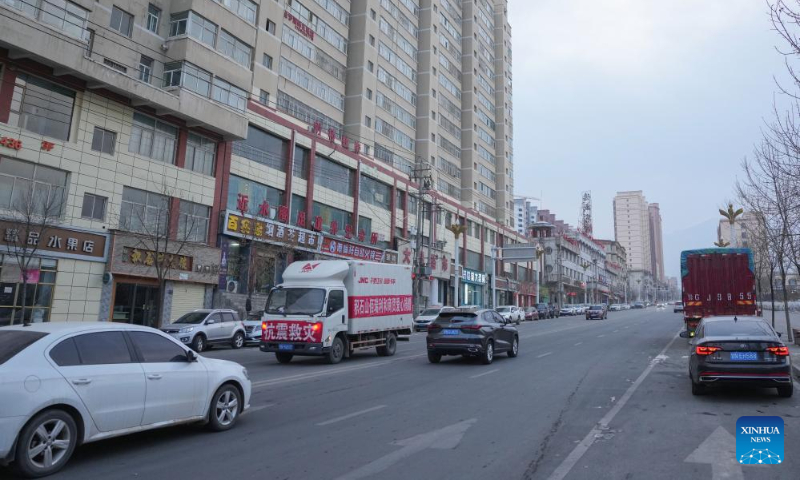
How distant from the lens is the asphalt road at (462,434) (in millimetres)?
5488

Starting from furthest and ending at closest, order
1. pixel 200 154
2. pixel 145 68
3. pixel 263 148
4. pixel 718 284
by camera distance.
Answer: pixel 263 148 < pixel 200 154 < pixel 145 68 < pixel 718 284

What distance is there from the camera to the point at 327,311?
1504 centimetres

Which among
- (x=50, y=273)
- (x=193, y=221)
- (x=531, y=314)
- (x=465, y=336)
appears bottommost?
(x=465, y=336)

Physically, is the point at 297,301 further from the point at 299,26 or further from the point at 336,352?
the point at 299,26

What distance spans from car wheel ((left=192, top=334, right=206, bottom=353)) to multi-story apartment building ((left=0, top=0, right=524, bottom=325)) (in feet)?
16.5

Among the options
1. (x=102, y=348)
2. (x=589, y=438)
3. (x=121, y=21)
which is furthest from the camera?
(x=121, y=21)

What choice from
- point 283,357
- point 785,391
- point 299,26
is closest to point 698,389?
point 785,391

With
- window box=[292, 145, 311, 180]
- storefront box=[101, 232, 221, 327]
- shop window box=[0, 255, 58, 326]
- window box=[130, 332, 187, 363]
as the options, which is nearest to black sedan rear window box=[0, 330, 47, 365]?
window box=[130, 332, 187, 363]

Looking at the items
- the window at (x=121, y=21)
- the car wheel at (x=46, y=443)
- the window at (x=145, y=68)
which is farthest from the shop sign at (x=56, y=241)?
the car wheel at (x=46, y=443)

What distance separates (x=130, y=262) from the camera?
78.4ft

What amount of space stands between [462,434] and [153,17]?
28.0 meters

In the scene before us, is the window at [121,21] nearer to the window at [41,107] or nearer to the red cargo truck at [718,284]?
the window at [41,107]

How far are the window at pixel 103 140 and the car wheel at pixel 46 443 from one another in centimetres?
2130

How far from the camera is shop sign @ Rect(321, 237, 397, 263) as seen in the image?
36438mm
